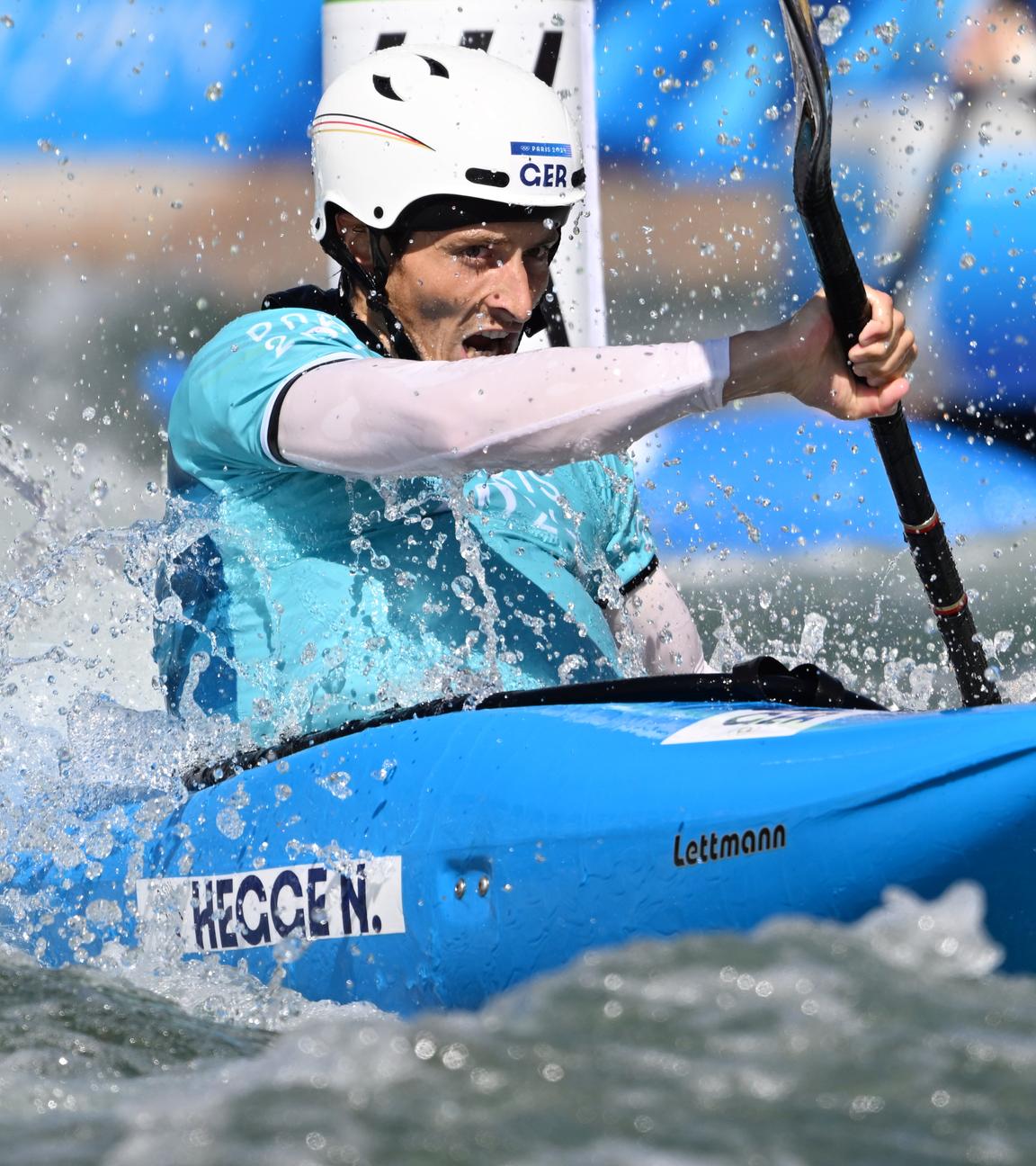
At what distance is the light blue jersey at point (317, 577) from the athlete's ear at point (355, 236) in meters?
0.28

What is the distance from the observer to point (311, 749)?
209 cm

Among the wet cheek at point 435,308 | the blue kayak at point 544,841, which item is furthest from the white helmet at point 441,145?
the blue kayak at point 544,841

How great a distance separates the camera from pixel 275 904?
201 centimetres

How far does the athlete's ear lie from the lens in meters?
2.55

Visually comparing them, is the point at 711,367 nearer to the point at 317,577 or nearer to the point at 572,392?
the point at 572,392

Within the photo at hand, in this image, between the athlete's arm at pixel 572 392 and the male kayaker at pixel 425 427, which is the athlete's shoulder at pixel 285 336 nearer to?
the male kayaker at pixel 425 427

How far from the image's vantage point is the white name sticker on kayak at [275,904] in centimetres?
193

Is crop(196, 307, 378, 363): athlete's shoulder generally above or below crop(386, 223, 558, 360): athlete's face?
below

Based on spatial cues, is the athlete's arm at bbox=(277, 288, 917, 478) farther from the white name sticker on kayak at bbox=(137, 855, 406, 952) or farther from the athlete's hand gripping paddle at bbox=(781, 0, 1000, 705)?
the white name sticker on kayak at bbox=(137, 855, 406, 952)

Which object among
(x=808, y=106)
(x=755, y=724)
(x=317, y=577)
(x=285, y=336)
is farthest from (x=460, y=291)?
(x=755, y=724)

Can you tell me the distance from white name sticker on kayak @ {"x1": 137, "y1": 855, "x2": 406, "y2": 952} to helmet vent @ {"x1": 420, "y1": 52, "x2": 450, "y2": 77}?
1233 mm

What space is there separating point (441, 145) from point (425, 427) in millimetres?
747

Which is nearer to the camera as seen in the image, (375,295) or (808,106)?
(808,106)

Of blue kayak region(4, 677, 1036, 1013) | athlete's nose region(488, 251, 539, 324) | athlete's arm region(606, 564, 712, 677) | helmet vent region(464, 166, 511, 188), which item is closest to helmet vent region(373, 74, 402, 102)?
helmet vent region(464, 166, 511, 188)
